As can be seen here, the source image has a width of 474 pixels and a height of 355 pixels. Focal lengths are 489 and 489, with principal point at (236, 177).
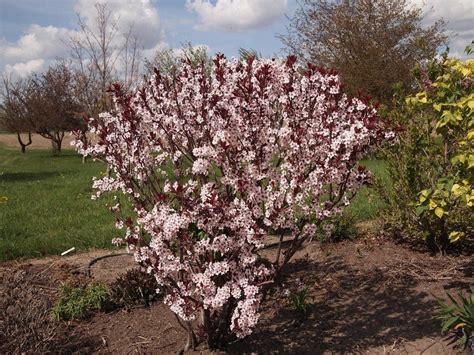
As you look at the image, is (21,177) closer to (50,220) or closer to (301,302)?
(50,220)

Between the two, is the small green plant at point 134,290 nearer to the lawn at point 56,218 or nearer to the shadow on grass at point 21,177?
the lawn at point 56,218

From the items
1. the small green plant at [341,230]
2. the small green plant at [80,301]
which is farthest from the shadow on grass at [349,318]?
the small green plant at [80,301]

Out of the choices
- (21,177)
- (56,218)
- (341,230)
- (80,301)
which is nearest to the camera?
(80,301)

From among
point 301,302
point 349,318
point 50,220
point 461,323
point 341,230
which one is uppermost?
point 341,230

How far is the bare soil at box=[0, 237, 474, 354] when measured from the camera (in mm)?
3771

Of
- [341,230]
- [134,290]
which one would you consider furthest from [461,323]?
[134,290]

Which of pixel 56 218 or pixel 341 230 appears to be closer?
pixel 341 230

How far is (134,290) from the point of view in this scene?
14.8 feet

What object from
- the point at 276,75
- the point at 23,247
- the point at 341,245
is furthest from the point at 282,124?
the point at 23,247

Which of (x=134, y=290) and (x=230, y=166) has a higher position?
(x=230, y=166)

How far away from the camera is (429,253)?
5.28 meters

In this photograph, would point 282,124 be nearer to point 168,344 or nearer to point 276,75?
point 276,75

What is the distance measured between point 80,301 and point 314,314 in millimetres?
2077

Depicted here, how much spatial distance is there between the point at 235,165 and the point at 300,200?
0.49 metres
